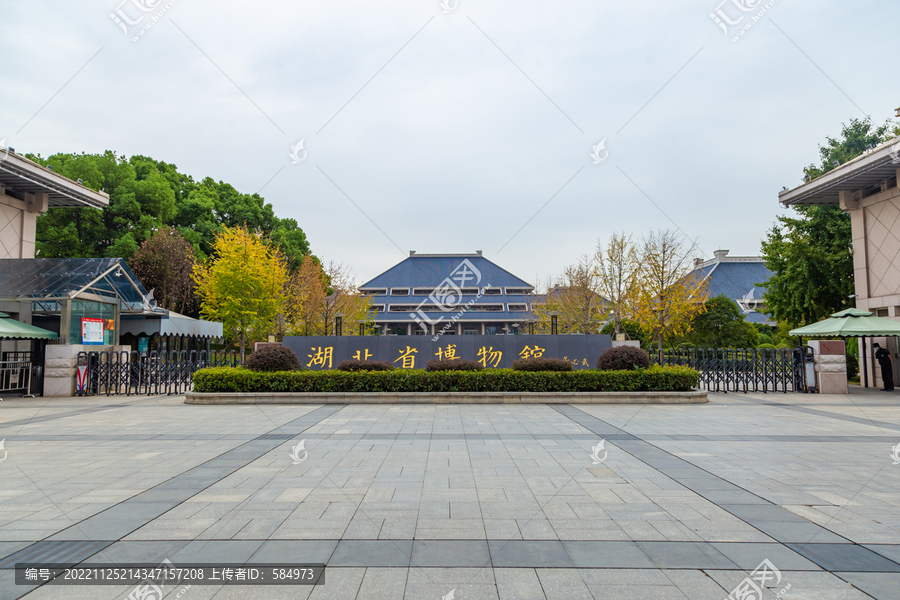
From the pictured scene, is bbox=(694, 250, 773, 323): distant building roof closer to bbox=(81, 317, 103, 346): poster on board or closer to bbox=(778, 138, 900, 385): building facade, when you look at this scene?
bbox=(778, 138, 900, 385): building facade

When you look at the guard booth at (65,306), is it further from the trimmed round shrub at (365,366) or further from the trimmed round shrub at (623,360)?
the trimmed round shrub at (623,360)

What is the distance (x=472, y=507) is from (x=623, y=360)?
9.79 m

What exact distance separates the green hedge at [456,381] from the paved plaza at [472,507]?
3880 millimetres

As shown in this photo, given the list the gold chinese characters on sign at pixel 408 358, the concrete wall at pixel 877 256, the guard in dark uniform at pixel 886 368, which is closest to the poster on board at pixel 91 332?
the gold chinese characters on sign at pixel 408 358

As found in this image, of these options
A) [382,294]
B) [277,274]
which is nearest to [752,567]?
[277,274]

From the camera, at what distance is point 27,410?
11.7 metres

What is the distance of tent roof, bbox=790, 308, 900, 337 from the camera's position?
555 inches

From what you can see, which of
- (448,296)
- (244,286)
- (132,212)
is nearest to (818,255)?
(244,286)

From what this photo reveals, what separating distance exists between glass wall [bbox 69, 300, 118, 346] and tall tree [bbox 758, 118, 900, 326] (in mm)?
25325

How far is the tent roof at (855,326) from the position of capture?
1410 cm

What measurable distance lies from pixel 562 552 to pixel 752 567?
4.16ft

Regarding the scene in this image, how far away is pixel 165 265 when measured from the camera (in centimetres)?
2839

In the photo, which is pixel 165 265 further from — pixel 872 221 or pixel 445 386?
pixel 872 221

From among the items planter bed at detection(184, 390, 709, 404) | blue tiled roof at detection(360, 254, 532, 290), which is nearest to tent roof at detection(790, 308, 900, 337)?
planter bed at detection(184, 390, 709, 404)
